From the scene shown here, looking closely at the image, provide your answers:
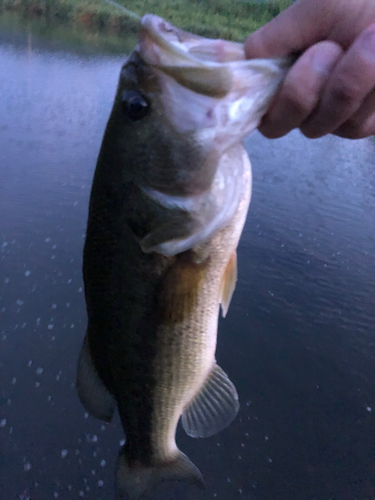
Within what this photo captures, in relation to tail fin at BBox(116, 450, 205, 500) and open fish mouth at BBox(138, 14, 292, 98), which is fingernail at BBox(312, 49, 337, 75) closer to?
open fish mouth at BBox(138, 14, 292, 98)

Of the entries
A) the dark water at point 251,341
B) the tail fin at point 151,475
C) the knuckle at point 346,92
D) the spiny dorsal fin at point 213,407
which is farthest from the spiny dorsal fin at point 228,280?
the dark water at point 251,341

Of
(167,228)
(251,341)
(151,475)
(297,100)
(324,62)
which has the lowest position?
(251,341)

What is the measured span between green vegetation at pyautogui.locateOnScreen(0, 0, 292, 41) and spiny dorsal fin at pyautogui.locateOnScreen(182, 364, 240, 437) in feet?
59.0

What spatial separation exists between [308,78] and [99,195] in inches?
28.6

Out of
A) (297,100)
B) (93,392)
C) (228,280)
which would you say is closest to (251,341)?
(93,392)

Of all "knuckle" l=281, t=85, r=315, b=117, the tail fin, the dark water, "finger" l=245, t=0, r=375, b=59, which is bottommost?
the dark water

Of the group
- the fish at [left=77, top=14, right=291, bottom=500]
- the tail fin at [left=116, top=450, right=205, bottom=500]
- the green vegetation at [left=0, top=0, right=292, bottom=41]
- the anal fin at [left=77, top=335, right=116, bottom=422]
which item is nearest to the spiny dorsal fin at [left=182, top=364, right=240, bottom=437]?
the fish at [left=77, top=14, right=291, bottom=500]

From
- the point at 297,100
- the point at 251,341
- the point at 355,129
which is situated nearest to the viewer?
the point at 297,100

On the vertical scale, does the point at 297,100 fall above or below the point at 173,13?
above

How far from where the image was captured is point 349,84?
999 millimetres

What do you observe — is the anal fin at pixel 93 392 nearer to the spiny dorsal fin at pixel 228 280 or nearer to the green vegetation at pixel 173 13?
the spiny dorsal fin at pixel 228 280

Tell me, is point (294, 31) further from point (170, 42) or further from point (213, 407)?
point (213, 407)

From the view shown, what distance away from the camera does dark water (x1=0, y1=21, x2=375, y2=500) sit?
10.1 feet

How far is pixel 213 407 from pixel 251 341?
2.49 m
